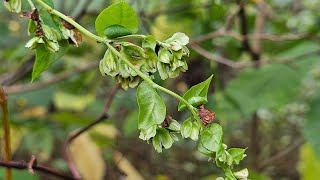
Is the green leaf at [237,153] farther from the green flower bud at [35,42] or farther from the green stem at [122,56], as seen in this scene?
the green flower bud at [35,42]

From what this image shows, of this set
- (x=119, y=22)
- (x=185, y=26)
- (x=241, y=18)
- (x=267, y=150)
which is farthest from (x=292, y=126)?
(x=119, y=22)

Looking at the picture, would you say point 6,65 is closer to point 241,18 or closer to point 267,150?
point 241,18

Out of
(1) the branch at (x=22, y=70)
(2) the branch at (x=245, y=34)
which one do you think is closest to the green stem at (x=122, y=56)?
(1) the branch at (x=22, y=70)

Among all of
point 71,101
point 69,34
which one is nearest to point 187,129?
point 69,34

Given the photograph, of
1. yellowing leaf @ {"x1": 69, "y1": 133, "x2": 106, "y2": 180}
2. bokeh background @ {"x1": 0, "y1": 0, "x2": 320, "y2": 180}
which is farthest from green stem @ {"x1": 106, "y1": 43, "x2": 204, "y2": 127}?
yellowing leaf @ {"x1": 69, "y1": 133, "x2": 106, "y2": 180}

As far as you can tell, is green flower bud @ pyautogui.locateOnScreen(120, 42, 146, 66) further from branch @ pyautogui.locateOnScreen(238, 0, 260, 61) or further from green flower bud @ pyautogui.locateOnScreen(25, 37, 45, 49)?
branch @ pyautogui.locateOnScreen(238, 0, 260, 61)

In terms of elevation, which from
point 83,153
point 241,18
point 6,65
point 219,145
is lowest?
point 83,153
